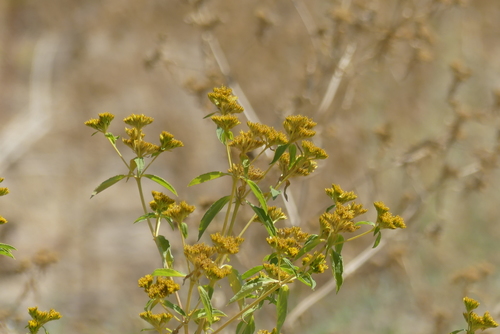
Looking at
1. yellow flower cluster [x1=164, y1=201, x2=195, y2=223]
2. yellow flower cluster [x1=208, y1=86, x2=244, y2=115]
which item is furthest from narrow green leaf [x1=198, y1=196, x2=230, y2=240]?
yellow flower cluster [x1=208, y1=86, x2=244, y2=115]

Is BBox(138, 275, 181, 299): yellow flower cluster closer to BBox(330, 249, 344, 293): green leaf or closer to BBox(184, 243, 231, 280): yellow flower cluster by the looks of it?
BBox(184, 243, 231, 280): yellow flower cluster

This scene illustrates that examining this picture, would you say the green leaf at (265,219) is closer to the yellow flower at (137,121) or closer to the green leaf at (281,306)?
the green leaf at (281,306)

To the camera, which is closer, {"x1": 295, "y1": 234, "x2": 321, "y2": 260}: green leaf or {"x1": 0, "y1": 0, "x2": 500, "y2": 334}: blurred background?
{"x1": 295, "y1": 234, "x2": 321, "y2": 260}: green leaf

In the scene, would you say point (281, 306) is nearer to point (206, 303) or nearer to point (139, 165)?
point (206, 303)

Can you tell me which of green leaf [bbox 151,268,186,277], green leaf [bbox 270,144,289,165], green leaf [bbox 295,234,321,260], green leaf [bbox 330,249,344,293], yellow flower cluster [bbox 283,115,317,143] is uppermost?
yellow flower cluster [bbox 283,115,317,143]

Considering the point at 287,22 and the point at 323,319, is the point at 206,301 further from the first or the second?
the point at 287,22

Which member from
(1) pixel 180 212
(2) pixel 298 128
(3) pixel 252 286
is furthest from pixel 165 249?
(2) pixel 298 128

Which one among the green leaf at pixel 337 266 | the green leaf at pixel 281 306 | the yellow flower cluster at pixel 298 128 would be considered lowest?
the green leaf at pixel 281 306

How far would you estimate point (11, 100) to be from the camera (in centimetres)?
405

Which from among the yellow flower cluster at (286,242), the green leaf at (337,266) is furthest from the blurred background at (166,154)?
the green leaf at (337,266)

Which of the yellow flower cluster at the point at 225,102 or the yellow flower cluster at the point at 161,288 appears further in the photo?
the yellow flower cluster at the point at 225,102

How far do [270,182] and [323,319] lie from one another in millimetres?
1708

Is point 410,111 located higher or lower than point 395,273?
higher

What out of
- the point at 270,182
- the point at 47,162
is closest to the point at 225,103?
the point at 270,182
